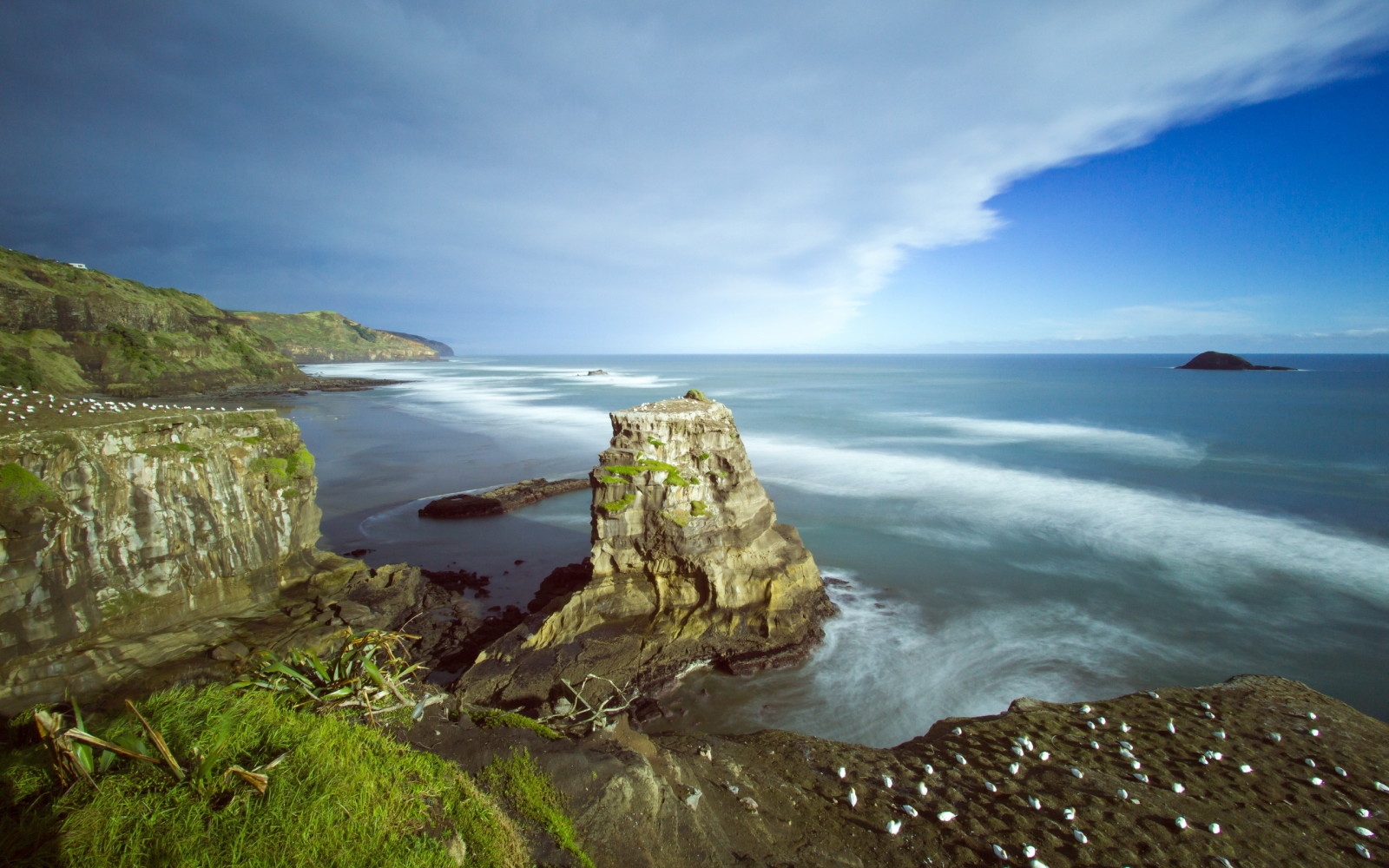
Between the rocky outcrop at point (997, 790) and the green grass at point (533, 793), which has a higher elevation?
the green grass at point (533, 793)

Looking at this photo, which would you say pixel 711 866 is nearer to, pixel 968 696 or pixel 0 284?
pixel 968 696

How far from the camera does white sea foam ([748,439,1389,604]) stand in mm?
16078

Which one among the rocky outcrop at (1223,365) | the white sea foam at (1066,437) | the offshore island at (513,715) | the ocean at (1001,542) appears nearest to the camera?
the offshore island at (513,715)

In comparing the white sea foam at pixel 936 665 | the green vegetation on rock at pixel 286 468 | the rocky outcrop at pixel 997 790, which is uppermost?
the green vegetation on rock at pixel 286 468

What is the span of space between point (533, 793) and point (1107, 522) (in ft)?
75.1

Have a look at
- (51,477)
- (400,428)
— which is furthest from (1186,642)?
(400,428)

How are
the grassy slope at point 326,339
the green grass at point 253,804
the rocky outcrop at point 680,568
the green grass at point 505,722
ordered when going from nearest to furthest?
the green grass at point 253,804, the green grass at point 505,722, the rocky outcrop at point 680,568, the grassy slope at point 326,339

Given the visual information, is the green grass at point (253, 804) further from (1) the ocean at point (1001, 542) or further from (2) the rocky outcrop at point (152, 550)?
(2) the rocky outcrop at point (152, 550)

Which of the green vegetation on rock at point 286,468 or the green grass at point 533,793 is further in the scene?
the green vegetation on rock at point 286,468

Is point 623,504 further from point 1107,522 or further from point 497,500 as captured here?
point 1107,522

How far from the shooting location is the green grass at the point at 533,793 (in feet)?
13.9

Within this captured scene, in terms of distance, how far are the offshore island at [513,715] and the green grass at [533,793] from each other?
0.03 m

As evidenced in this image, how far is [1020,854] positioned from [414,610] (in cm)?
1190

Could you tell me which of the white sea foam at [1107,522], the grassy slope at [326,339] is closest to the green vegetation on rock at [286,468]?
the white sea foam at [1107,522]
